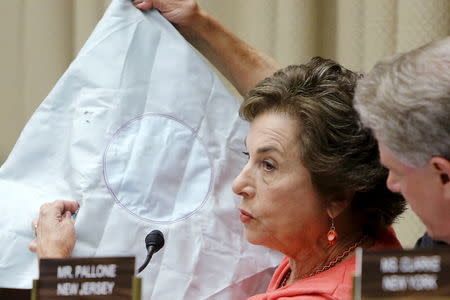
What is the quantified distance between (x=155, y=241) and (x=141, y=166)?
19 centimetres

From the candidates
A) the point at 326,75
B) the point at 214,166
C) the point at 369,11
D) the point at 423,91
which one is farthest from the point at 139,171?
the point at 369,11

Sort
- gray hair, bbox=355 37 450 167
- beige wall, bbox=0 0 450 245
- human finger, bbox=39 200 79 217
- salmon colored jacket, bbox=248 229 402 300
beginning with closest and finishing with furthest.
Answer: gray hair, bbox=355 37 450 167
salmon colored jacket, bbox=248 229 402 300
human finger, bbox=39 200 79 217
beige wall, bbox=0 0 450 245

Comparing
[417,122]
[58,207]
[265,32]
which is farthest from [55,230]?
[265,32]

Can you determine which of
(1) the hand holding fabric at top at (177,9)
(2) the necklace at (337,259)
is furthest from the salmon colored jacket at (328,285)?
(1) the hand holding fabric at top at (177,9)

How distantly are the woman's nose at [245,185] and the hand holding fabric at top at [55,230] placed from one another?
35 cm

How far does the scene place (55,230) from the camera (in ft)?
5.88

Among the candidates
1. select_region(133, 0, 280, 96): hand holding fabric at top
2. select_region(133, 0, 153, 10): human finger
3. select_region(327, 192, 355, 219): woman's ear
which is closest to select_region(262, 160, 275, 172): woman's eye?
select_region(327, 192, 355, 219): woman's ear

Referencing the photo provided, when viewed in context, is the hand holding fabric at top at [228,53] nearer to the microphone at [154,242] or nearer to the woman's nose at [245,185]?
the woman's nose at [245,185]

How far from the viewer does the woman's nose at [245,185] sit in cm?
180

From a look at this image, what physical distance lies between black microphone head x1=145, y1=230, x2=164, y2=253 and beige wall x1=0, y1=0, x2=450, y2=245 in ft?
3.18

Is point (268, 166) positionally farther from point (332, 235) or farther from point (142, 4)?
point (142, 4)

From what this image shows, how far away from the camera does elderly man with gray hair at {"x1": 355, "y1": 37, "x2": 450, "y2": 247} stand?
1255mm

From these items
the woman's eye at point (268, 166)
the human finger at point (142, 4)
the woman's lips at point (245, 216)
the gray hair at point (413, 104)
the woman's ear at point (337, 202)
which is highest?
the human finger at point (142, 4)

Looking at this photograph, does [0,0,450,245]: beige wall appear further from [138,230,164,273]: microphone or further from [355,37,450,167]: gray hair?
[355,37,450,167]: gray hair
